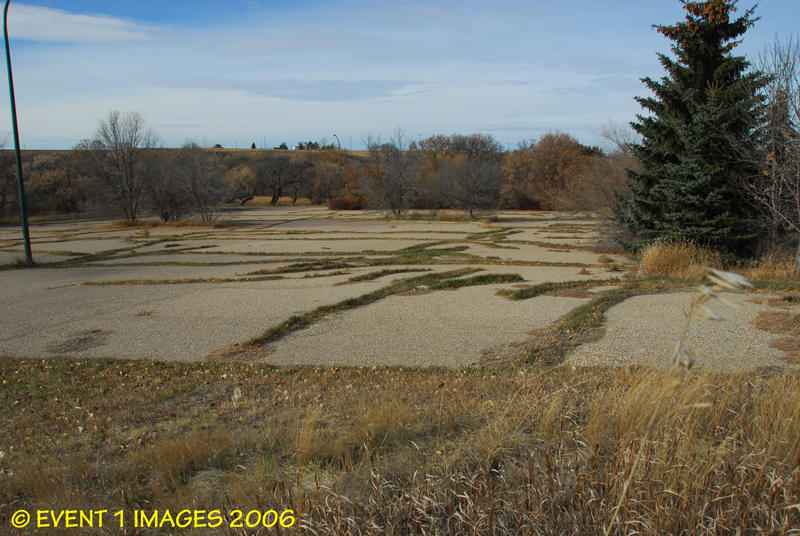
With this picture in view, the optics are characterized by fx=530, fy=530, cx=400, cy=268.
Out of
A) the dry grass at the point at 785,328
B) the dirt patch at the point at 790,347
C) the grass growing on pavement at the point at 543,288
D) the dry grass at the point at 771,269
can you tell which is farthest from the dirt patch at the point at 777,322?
the dry grass at the point at 771,269

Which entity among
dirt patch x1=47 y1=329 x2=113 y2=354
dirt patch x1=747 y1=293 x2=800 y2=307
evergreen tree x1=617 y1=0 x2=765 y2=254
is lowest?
dirt patch x1=47 y1=329 x2=113 y2=354

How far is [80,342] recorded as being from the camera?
9.45m

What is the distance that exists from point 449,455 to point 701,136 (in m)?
15.8

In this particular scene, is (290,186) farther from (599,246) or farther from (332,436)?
(332,436)

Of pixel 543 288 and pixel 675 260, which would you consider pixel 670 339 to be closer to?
pixel 543 288

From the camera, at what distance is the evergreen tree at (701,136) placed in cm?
1567

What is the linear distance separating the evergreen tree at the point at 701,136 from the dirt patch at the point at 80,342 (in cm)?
1543

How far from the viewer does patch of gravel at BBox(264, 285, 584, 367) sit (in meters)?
7.91

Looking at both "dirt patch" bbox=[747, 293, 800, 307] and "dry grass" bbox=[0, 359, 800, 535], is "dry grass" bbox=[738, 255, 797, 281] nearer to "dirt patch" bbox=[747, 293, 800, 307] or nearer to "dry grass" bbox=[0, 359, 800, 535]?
"dirt patch" bbox=[747, 293, 800, 307]

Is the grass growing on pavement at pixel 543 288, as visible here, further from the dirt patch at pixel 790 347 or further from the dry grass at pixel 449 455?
the dry grass at pixel 449 455

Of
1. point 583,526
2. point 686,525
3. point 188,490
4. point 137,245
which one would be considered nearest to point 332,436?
point 188,490

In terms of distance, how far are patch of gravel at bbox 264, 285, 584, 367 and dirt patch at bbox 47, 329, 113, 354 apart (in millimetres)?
3307

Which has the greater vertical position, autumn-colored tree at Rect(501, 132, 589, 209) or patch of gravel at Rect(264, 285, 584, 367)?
autumn-colored tree at Rect(501, 132, 589, 209)

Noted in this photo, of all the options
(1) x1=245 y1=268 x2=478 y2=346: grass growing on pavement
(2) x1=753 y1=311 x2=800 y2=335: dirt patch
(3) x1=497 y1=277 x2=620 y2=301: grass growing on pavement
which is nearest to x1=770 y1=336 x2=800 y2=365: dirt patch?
(2) x1=753 y1=311 x2=800 y2=335: dirt patch
